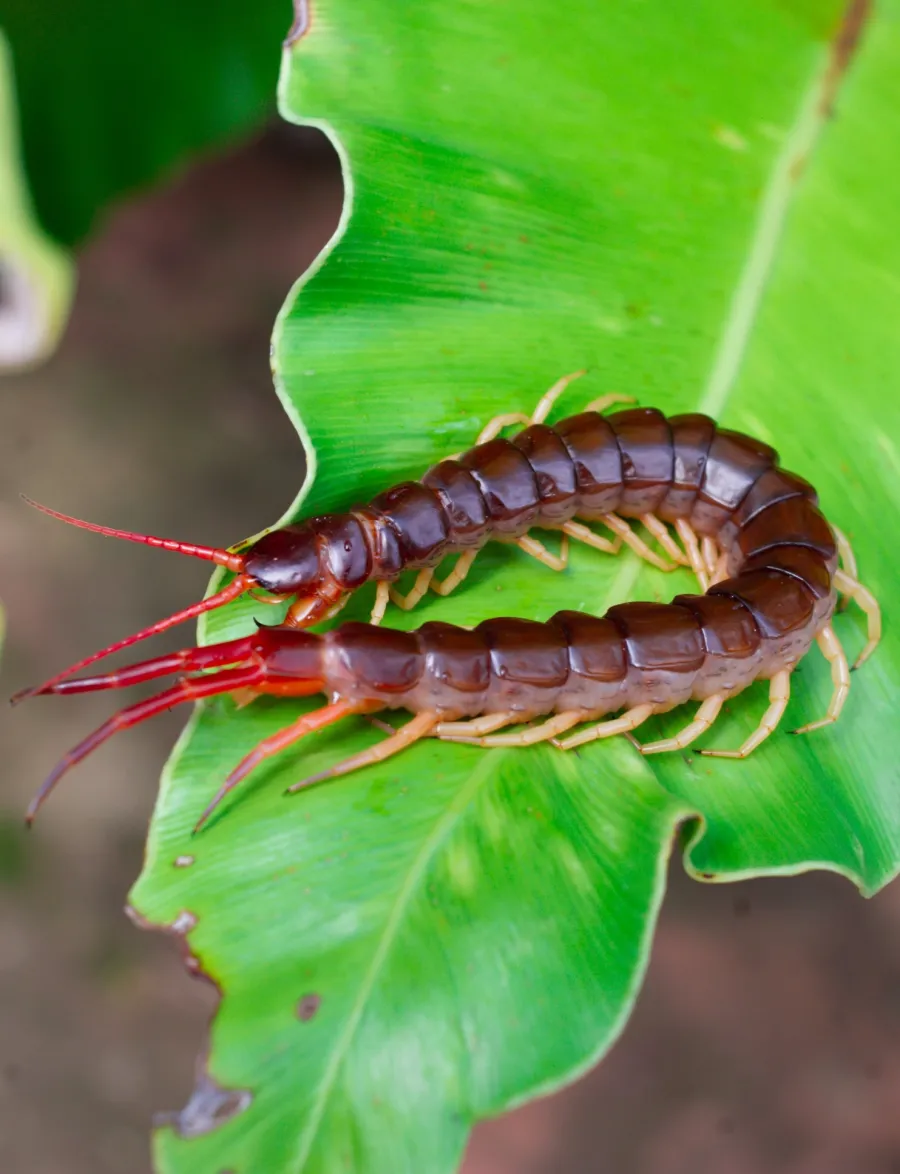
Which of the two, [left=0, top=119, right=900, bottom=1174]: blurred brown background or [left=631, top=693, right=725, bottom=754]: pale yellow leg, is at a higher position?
[left=631, top=693, right=725, bottom=754]: pale yellow leg

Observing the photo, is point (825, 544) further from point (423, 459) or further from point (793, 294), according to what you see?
point (423, 459)

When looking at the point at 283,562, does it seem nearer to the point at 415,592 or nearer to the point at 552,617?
the point at 415,592

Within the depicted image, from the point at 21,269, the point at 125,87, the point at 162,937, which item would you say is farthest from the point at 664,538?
the point at 162,937

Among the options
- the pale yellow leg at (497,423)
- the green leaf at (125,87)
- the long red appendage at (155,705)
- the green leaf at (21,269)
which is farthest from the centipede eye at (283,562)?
the green leaf at (125,87)

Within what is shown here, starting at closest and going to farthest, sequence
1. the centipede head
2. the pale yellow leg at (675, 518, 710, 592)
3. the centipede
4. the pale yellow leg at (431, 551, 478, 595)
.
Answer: the centipede < the centipede head < the pale yellow leg at (431, 551, 478, 595) < the pale yellow leg at (675, 518, 710, 592)

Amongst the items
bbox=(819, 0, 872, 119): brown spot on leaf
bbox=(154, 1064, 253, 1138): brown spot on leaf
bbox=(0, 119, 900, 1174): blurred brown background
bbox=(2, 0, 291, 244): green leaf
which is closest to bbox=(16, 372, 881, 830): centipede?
bbox=(154, 1064, 253, 1138): brown spot on leaf

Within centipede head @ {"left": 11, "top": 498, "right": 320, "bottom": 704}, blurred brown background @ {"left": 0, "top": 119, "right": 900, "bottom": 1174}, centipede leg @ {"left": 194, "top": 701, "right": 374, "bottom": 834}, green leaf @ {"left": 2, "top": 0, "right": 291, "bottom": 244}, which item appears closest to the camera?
centipede leg @ {"left": 194, "top": 701, "right": 374, "bottom": 834}

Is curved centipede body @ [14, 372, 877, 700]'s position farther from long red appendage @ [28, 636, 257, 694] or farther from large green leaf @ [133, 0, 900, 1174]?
long red appendage @ [28, 636, 257, 694]
